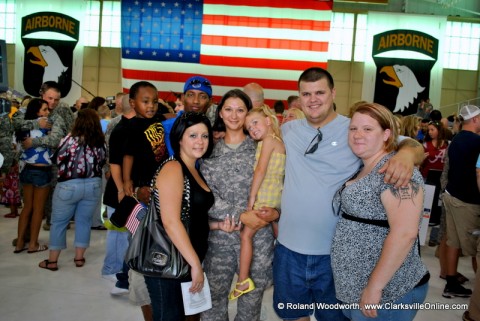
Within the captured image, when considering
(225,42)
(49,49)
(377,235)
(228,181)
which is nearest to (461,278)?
(228,181)

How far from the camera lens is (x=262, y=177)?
9.55 ft

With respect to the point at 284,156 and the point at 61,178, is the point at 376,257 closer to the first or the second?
the point at 284,156

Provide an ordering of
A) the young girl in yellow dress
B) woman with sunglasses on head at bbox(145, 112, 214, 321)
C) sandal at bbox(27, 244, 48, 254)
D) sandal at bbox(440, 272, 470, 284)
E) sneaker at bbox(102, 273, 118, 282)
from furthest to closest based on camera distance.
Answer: sandal at bbox(27, 244, 48, 254) → sandal at bbox(440, 272, 470, 284) → sneaker at bbox(102, 273, 118, 282) → the young girl in yellow dress → woman with sunglasses on head at bbox(145, 112, 214, 321)

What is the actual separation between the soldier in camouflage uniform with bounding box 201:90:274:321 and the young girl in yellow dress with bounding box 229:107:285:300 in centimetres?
5

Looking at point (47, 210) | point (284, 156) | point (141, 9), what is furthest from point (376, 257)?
point (141, 9)

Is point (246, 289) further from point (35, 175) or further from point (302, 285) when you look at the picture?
point (35, 175)

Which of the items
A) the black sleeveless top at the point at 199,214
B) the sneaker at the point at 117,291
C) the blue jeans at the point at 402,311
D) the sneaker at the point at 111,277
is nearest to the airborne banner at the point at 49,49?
Answer: the sneaker at the point at 111,277

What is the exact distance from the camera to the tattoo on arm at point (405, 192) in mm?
2053

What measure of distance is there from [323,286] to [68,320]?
7.40 ft

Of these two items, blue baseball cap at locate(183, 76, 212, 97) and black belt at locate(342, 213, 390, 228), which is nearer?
black belt at locate(342, 213, 390, 228)

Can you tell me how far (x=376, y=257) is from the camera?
7.16ft

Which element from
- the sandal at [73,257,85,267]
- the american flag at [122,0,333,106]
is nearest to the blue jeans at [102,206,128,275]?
the sandal at [73,257,85,267]

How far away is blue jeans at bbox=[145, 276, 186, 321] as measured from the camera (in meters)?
2.52

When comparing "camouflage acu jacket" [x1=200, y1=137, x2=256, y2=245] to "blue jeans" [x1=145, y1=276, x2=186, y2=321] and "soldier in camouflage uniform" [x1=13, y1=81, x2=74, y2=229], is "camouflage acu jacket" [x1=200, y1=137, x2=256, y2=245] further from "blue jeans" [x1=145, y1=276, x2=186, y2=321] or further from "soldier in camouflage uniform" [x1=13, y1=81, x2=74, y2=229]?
"soldier in camouflage uniform" [x1=13, y1=81, x2=74, y2=229]
